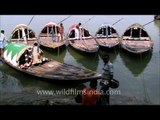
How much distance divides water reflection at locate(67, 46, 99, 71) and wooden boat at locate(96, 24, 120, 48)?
91 cm

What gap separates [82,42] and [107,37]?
1.28 metres

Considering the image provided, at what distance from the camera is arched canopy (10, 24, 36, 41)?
14.6 meters

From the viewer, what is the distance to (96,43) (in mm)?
13766

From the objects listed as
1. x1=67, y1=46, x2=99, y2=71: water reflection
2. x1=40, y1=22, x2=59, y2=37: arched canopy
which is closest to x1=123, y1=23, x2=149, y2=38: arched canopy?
x1=67, y1=46, x2=99, y2=71: water reflection

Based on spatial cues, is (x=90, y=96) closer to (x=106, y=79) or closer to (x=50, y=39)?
(x=106, y=79)

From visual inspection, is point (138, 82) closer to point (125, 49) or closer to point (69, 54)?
point (125, 49)

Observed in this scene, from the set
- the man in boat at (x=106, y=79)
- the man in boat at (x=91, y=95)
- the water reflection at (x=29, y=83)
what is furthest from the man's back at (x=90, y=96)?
the water reflection at (x=29, y=83)

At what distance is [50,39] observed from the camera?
47.9 ft

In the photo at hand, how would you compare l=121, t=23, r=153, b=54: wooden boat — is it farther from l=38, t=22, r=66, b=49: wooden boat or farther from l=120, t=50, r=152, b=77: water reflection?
l=38, t=22, r=66, b=49: wooden boat

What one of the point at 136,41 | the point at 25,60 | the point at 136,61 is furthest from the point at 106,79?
the point at 136,41
